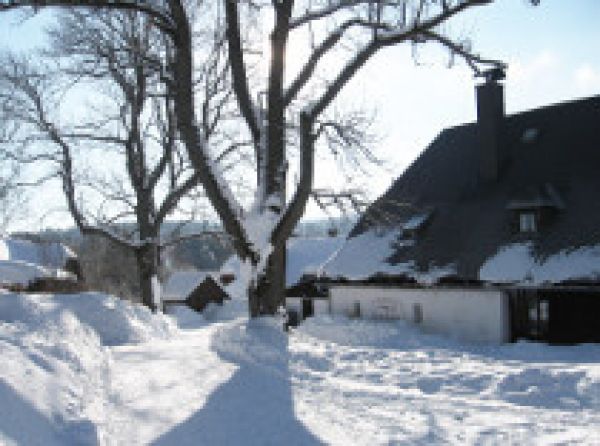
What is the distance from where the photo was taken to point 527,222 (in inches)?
890

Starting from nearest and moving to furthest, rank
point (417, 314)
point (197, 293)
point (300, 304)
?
point (417, 314) < point (300, 304) < point (197, 293)

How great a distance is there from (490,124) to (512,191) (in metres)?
3.18

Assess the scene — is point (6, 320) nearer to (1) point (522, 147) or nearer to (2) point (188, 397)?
(2) point (188, 397)

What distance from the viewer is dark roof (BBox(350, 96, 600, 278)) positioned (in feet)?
72.1

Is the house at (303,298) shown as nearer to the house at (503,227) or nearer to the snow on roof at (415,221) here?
the house at (503,227)

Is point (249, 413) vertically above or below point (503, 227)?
below

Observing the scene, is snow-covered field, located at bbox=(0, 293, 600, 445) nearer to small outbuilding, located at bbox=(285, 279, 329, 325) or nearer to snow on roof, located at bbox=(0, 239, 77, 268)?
snow on roof, located at bbox=(0, 239, 77, 268)

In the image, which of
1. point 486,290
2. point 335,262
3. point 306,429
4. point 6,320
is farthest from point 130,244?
point 306,429

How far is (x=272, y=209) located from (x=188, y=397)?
4930 millimetres

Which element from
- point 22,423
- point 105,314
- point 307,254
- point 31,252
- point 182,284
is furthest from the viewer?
point 182,284

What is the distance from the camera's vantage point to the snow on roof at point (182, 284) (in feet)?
184

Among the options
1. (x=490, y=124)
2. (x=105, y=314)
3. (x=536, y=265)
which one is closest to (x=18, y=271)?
(x=105, y=314)

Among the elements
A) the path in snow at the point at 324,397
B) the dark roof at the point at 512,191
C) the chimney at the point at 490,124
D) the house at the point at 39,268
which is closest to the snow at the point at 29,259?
the house at the point at 39,268

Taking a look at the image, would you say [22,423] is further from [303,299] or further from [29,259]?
[303,299]
